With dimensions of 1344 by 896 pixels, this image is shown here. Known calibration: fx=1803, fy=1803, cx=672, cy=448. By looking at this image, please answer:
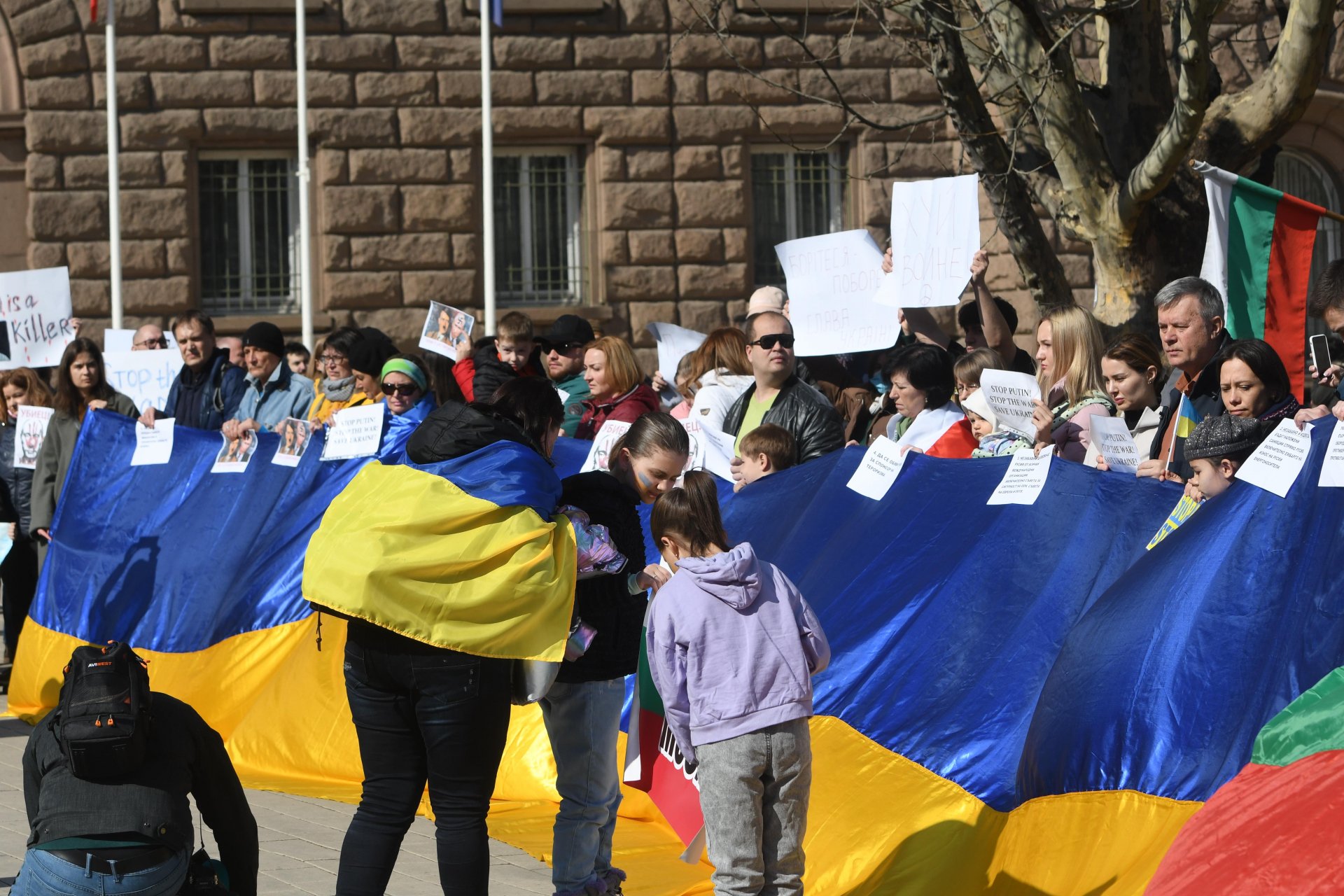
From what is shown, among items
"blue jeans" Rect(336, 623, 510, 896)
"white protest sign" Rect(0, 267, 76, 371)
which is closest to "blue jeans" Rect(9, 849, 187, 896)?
"blue jeans" Rect(336, 623, 510, 896)

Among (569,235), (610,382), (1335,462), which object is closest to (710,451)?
(610,382)

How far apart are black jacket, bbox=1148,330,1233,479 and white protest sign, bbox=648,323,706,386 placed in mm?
5102

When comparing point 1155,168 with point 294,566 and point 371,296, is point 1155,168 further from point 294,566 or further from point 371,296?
point 371,296

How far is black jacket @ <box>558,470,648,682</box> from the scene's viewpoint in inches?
198

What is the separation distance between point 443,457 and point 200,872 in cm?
118

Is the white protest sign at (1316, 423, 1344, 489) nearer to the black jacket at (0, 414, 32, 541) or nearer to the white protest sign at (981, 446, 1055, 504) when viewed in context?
the white protest sign at (981, 446, 1055, 504)

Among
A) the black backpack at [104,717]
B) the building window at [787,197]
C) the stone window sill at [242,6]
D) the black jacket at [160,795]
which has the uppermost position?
the stone window sill at [242,6]

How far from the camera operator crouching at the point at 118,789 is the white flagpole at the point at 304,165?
1115 cm

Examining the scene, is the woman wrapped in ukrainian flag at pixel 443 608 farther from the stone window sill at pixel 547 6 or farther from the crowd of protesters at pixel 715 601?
the stone window sill at pixel 547 6

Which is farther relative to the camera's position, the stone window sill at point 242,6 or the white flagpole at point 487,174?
the stone window sill at point 242,6

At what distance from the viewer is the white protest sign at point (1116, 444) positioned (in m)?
5.43

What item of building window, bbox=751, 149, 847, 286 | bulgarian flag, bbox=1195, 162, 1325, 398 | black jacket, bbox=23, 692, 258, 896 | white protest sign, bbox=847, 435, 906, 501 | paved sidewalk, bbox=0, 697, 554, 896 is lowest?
paved sidewalk, bbox=0, 697, 554, 896

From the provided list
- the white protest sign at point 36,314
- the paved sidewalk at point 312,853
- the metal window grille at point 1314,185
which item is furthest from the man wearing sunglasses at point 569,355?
the metal window grille at point 1314,185

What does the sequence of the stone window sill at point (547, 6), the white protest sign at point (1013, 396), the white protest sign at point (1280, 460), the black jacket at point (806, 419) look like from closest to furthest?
the white protest sign at point (1280, 460) → the white protest sign at point (1013, 396) → the black jacket at point (806, 419) → the stone window sill at point (547, 6)
